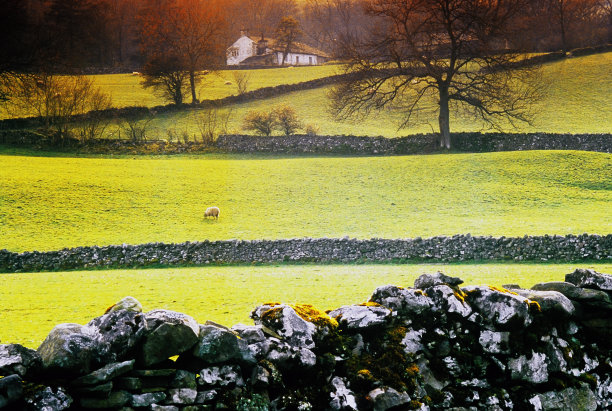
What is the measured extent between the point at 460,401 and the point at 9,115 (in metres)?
48.6

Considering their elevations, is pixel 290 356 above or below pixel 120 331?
below

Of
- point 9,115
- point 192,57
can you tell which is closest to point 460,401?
point 9,115

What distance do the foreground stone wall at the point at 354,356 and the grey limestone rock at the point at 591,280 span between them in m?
0.01

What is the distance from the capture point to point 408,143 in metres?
35.9

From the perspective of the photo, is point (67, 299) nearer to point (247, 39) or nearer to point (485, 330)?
point (485, 330)

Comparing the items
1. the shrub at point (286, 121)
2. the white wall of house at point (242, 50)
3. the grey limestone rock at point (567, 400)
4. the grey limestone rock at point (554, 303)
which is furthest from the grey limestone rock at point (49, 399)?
the white wall of house at point (242, 50)

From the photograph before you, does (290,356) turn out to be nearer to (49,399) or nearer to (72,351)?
(72,351)

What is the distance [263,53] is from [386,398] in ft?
305

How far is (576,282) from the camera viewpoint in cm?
495

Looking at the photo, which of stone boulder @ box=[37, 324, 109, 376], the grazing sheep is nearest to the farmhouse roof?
the grazing sheep

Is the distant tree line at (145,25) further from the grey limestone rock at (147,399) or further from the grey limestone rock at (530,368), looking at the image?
the grey limestone rock at (530,368)

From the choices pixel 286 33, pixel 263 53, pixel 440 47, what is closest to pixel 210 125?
pixel 440 47

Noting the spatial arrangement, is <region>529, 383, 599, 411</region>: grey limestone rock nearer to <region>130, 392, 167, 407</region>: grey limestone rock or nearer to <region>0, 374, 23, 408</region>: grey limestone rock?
<region>130, 392, 167, 407</region>: grey limestone rock

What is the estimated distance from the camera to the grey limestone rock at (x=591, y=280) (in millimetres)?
4793
